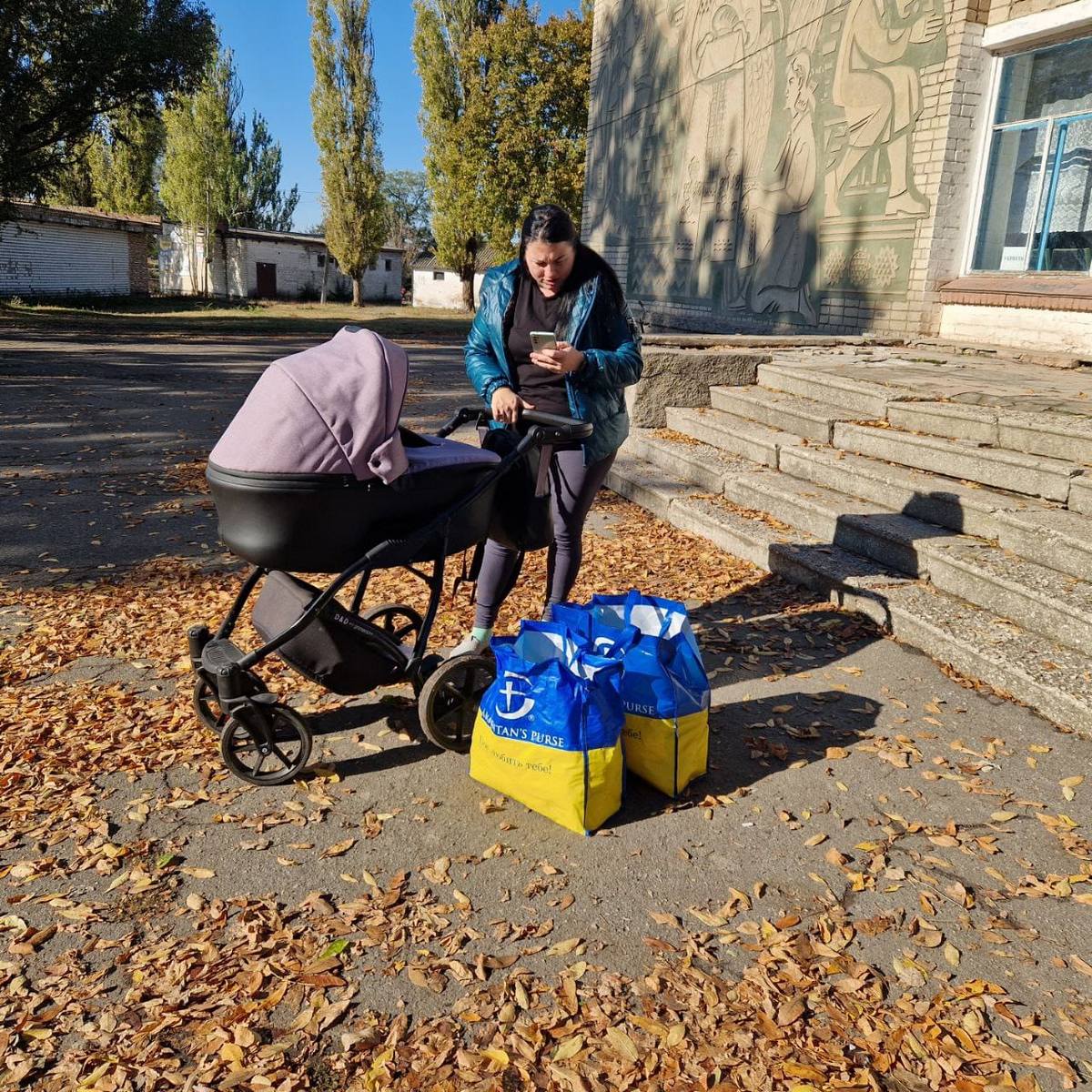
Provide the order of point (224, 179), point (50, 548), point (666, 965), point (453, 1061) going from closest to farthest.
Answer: point (453, 1061)
point (666, 965)
point (50, 548)
point (224, 179)

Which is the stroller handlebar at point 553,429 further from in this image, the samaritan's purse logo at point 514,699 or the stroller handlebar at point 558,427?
the samaritan's purse logo at point 514,699

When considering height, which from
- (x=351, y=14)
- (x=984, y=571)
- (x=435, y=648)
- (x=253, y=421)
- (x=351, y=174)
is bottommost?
(x=435, y=648)

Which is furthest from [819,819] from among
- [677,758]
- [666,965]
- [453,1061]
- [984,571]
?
[984,571]

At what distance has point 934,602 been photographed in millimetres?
4883

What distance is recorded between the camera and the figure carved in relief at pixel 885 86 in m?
11.1

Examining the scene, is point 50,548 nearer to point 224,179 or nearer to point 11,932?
point 11,932

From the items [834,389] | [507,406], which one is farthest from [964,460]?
[507,406]

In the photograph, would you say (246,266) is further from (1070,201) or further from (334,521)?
(334,521)

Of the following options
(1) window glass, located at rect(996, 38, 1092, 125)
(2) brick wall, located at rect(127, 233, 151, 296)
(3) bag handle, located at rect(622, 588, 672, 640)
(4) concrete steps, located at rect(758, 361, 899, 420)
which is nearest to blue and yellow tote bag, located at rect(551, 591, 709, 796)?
(3) bag handle, located at rect(622, 588, 672, 640)

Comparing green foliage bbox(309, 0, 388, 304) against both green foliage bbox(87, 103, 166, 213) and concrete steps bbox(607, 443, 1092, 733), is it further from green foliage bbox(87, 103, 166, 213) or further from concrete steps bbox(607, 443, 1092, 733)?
concrete steps bbox(607, 443, 1092, 733)

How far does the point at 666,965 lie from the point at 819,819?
104cm

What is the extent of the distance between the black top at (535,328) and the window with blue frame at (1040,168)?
855 centimetres

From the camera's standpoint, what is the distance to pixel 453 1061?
7.24 feet

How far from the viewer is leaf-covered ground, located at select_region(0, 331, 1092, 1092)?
223cm
